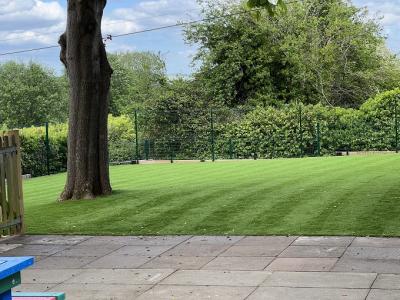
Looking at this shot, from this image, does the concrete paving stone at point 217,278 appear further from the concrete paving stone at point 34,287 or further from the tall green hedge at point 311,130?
the tall green hedge at point 311,130

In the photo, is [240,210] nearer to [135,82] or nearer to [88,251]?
[88,251]

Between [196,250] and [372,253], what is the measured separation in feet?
7.15

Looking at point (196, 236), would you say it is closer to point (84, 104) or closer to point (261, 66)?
point (84, 104)

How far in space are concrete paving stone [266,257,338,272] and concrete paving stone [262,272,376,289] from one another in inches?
7.1

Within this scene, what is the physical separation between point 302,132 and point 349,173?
1388cm

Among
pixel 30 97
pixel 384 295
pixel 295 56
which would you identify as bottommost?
pixel 384 295

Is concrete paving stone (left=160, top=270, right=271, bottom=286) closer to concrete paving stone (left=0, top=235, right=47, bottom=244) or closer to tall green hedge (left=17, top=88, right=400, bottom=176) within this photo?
concrete paving stone (left=0, top=235, right=47, bottom=244)

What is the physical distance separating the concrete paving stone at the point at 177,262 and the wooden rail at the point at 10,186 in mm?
3273

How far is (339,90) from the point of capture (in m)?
41.4

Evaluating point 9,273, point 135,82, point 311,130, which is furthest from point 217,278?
point 135,82

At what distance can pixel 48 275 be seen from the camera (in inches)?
280

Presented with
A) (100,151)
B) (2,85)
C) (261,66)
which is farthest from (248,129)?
(2,85)

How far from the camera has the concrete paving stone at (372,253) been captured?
727 centimetres

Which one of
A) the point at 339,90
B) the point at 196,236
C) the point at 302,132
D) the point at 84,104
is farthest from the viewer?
the point at 339,90
